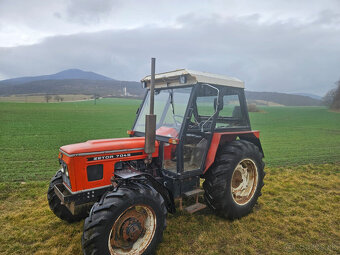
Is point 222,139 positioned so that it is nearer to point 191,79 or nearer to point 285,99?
point 191,79

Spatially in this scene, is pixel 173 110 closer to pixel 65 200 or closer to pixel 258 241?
pixel 65 200

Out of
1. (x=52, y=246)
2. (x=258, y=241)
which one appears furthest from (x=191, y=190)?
(x=52, y=246)

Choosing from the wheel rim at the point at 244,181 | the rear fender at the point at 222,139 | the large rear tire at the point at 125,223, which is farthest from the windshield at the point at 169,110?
the wheel rim at the point at 244,181

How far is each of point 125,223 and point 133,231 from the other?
0.14 metres

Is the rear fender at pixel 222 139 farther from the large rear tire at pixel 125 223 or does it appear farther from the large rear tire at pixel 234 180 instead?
the large rear tire at pixel 125 223

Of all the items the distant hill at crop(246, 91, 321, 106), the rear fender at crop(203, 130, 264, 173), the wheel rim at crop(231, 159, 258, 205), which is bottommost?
the distant hill at crop(246, 91, 321, 106)

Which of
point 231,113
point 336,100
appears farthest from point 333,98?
point 231,113

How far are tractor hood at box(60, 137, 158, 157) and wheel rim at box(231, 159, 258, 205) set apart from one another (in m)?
1.92

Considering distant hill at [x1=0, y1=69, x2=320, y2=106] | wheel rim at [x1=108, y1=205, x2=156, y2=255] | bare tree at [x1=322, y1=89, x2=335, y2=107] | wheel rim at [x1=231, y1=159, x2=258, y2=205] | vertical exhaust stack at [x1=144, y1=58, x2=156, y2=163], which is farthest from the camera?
distant hill at [x1=0, y1=69, x2=320, y2=106]

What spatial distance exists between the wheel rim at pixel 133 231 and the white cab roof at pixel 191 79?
1982mm

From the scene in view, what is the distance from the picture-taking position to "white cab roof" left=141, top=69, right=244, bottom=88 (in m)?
3.68

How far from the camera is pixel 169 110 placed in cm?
422

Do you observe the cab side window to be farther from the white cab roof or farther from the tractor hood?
the tractor hood

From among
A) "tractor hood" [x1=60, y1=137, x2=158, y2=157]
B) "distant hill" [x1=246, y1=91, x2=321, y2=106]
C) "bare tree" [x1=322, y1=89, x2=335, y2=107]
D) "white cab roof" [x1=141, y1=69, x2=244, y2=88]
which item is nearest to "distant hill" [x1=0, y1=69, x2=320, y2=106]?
"distant hill" [x1=246, y1=91, x2=321, y2=106]
